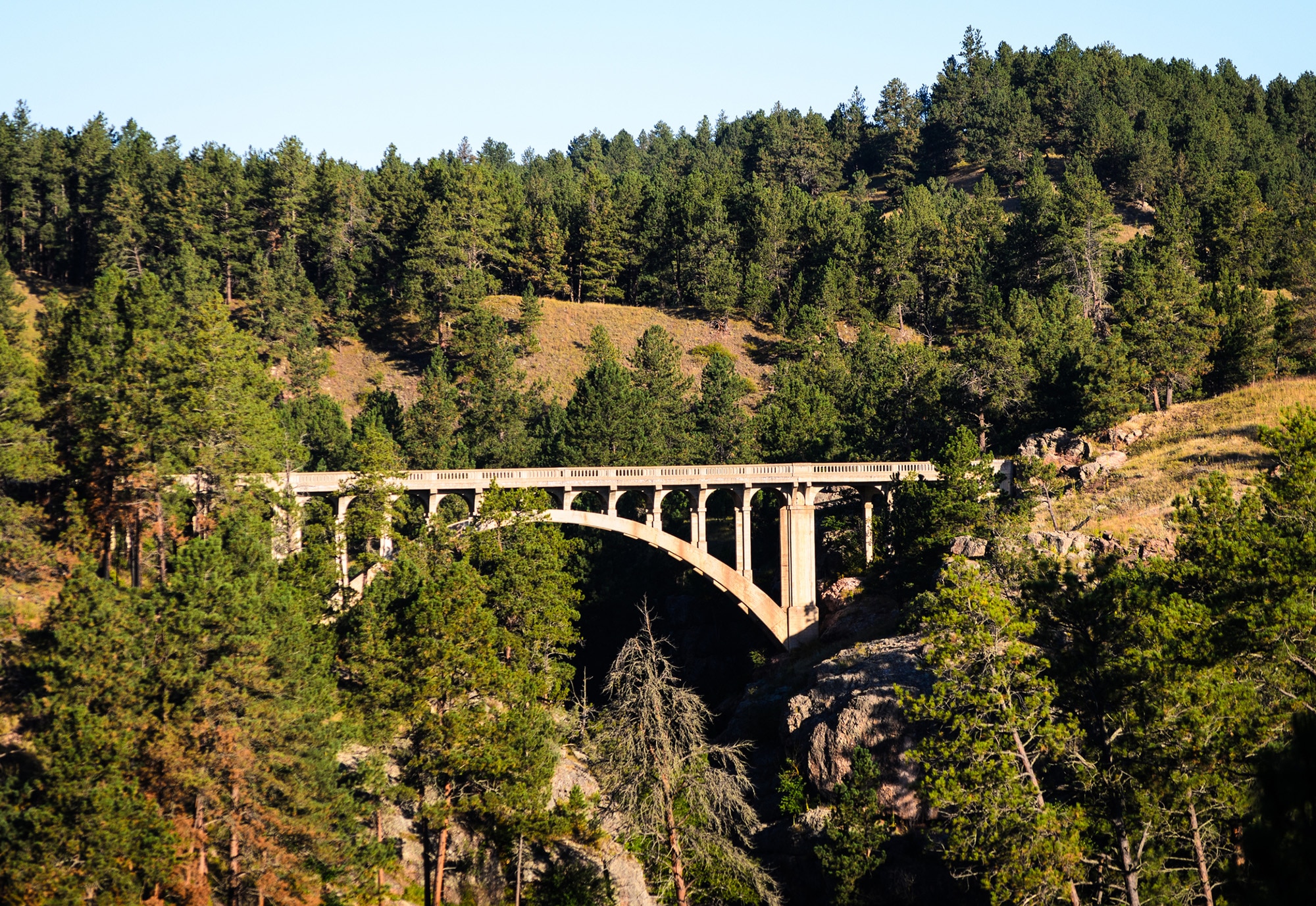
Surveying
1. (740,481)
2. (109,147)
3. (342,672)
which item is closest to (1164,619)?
(342,672)

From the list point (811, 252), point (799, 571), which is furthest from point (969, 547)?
point (811, 252)

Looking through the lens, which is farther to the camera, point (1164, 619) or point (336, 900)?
point (336, 900)

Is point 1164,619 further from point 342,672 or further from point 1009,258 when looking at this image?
point 1009,258

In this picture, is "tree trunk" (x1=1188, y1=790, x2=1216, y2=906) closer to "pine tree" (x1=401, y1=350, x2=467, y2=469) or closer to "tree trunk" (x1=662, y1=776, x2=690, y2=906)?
"tree trunk" (x1=662, y1=776, x2=690, y2=906)

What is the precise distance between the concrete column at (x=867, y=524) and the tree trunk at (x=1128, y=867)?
106 feet

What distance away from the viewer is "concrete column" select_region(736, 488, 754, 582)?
208 feet

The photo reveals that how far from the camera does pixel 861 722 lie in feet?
159

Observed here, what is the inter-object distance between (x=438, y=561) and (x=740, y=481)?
1845cm

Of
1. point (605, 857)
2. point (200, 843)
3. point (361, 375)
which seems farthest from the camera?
point (361, 375)

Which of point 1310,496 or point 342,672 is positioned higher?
point 1310,496

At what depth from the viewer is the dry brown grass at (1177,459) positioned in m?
56.7

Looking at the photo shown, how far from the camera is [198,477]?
4762cm

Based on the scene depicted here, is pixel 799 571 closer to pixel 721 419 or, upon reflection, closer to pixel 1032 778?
pixel 721 419

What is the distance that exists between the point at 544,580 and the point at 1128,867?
88.7 ft
